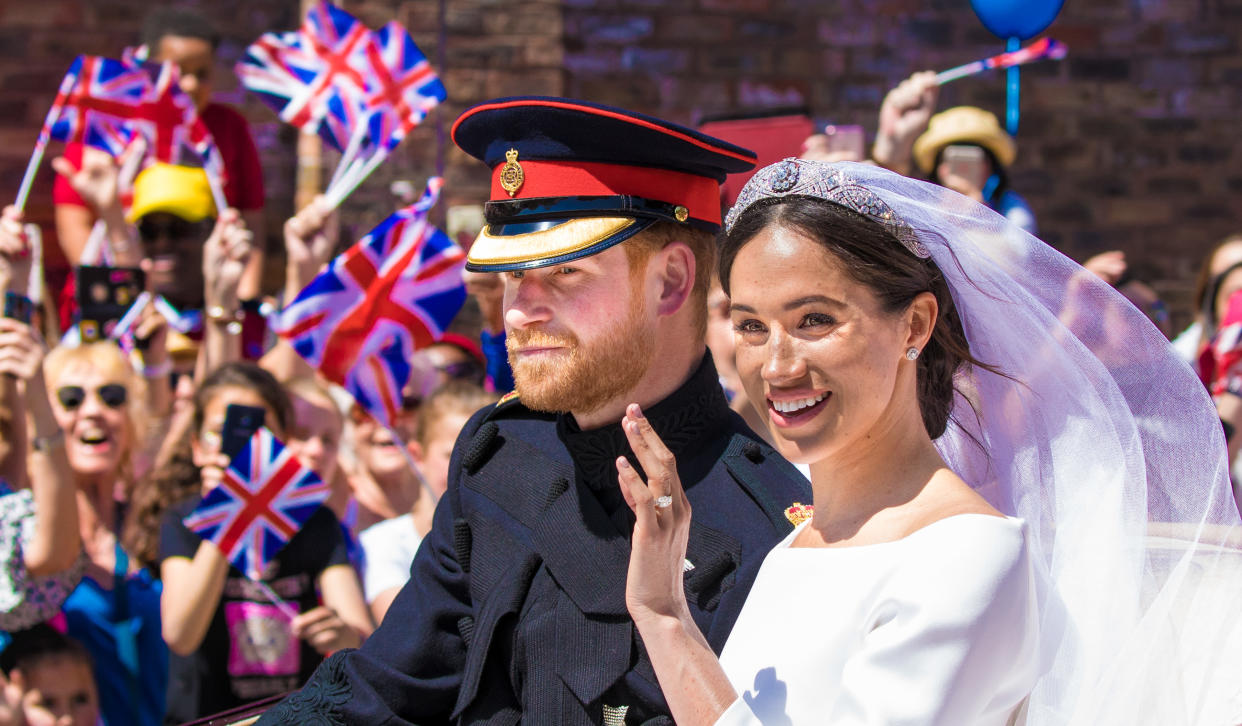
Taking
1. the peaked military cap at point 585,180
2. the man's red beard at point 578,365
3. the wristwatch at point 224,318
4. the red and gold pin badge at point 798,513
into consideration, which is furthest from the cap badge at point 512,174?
the wristwatch at point 224,318

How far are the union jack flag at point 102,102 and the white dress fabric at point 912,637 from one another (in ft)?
12.8

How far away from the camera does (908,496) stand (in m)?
1.69

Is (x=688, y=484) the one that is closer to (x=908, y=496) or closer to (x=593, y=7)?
(x=908, y=496)

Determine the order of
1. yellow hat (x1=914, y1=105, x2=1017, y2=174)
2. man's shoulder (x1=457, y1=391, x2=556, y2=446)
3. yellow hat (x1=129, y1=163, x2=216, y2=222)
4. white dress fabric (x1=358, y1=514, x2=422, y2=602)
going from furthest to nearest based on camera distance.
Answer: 1. yellow hat (x1=914, y1=105, x2=1017, y2=174)
2. yellow hat (x1=129, y1=163, x2=216, y2=222)
3. white dress fabric (x1=358, y1=514, x2=422, y2=602)
4. man's shoulder (x1=457, y1=391, x2=556, y2=446)

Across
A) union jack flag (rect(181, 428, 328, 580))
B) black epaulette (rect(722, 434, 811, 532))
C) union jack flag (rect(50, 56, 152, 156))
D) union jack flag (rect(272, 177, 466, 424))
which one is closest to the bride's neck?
black epaulette (rect(722, 434, 811, 532))

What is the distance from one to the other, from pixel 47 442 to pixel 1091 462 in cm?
290

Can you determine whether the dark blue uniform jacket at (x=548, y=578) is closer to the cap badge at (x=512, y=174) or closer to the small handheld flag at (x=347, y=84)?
the cap badge at (x=512, y=174)

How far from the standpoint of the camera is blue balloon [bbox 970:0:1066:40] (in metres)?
5.40

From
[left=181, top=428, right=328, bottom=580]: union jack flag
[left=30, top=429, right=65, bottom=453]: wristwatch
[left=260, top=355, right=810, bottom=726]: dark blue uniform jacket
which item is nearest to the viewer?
[left=260, top=355, right=810, bottom=726]: dark blue uniform jacket

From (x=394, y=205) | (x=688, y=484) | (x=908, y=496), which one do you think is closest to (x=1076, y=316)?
(x=908, y=496)

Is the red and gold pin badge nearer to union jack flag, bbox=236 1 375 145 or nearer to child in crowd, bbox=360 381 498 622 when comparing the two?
child in crowd, bbox=360 381 498 622

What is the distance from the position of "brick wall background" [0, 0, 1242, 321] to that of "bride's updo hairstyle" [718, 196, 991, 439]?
4.63m

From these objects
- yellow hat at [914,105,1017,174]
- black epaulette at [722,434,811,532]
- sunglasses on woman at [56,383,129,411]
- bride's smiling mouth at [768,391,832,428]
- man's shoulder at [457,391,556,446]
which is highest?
yellow hat at [914,105,1017,174]

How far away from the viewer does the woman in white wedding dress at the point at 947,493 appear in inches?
61.1
